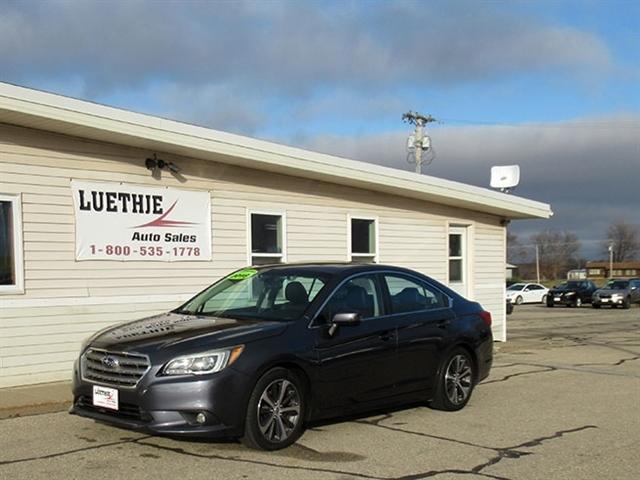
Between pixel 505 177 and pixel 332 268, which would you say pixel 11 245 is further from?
pixel 505 177

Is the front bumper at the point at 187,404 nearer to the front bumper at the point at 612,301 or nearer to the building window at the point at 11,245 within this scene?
the building window at the point at 11,245

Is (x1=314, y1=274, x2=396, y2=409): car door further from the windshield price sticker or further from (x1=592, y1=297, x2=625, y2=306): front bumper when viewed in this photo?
(x1=592, y1=297, x2=625, y2=306): front bumper

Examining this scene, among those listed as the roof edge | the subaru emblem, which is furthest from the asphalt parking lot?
the roof edge

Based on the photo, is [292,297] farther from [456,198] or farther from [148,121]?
[456,198]

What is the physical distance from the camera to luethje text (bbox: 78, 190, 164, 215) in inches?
389

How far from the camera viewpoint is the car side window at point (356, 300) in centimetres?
686

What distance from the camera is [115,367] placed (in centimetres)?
601

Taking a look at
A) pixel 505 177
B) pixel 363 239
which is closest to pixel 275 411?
pixel 363 239

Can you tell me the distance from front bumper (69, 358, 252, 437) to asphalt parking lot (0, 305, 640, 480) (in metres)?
0.27

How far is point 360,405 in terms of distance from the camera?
22.6ft

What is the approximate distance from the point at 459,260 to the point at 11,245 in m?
10.0

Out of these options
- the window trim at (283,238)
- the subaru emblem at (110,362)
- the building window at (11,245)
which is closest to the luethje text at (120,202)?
the building window at (11,245)

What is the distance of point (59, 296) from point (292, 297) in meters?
4.15

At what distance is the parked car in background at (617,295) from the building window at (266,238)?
29.1 meters
